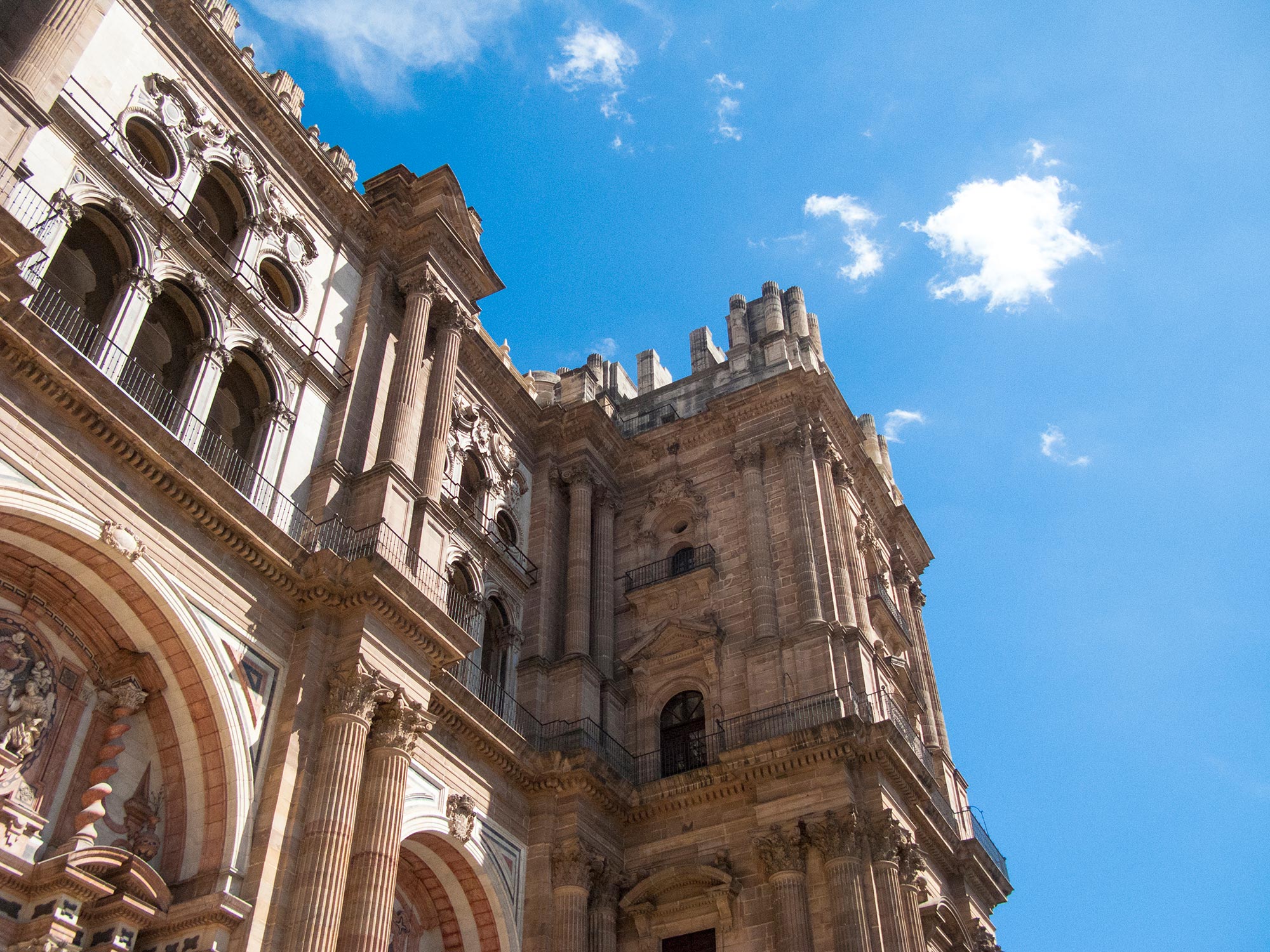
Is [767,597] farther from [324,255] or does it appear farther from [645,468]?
[324,255]

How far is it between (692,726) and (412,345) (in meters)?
10.2

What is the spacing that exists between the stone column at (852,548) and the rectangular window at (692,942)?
8004mm

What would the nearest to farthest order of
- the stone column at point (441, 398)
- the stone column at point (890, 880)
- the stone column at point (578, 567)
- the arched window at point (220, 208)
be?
1. the stone column at point (890, 880)
2. the arched window at point (220, 208)
3. the stone column at point (441, 398)
4. the stone column at point (578, 567)

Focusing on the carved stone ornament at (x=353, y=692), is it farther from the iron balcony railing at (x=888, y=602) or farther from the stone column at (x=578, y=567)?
the iron balcony railing at (x=888, y=602)

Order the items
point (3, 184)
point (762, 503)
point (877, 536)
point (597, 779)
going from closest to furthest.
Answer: point (3, 184)
point (597, 779)
point (762, 503)
point (877, 536)

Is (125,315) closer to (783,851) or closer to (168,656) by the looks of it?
(168,656)

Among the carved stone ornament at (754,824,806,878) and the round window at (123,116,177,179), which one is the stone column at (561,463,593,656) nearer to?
the carved stone ornament at (754,824,806,878)

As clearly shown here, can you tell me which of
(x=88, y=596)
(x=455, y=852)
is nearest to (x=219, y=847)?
(x=88, y=596)

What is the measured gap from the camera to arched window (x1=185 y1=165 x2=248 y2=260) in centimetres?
2109

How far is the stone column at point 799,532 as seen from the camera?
26.1m

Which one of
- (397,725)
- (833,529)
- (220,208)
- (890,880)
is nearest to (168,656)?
(397,725)

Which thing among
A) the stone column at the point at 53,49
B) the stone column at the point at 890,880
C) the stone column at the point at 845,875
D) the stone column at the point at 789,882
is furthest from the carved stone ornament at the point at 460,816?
the stone column at the point at 53,49

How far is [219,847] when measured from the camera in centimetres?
1587

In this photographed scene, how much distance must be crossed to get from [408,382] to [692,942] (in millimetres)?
12042
